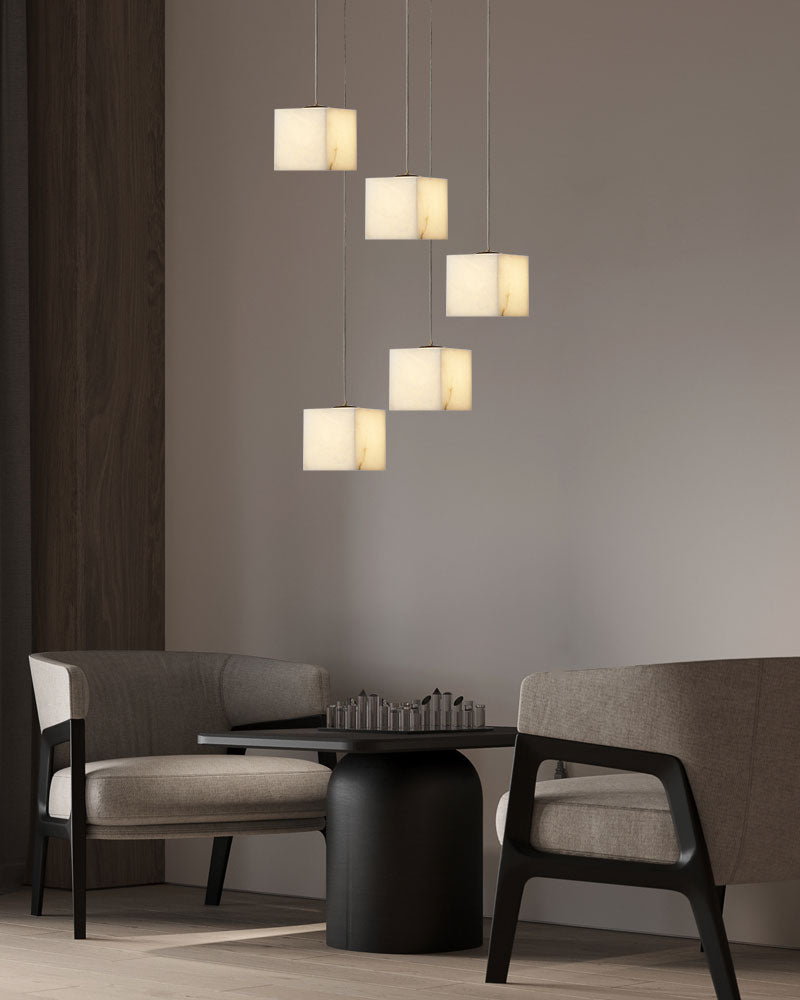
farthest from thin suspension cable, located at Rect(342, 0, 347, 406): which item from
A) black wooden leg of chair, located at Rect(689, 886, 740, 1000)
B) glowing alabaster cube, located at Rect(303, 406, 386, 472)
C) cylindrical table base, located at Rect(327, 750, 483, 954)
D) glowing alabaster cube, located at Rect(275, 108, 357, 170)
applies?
black wooden leg of chair, located at Rect(689, 886, 740, 1000)

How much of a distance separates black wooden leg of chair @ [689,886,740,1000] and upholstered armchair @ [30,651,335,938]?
157 centimetres

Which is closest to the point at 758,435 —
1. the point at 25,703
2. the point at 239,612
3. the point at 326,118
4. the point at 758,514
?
the point at 758,514

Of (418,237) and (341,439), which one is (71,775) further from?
(418,237)

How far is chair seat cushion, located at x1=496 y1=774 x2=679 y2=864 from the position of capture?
3.98 metres

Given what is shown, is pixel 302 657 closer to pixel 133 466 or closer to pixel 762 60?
pixel 133 466

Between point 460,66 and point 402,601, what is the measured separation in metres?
1.76

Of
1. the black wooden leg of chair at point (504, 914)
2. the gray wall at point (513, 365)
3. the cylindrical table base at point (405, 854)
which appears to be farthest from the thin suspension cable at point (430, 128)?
the black wooden leg of chair at point (504, 914)

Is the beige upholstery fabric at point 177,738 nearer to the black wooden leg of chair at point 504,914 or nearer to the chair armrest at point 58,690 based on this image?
the chair armrest at point 58,690

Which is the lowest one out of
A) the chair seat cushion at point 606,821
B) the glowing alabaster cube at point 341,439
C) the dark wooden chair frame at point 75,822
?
the dark wooden chair frame at point 75,822

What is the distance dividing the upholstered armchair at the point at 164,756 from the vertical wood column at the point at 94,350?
0.52 meters

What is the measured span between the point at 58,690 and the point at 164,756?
1.35 feet

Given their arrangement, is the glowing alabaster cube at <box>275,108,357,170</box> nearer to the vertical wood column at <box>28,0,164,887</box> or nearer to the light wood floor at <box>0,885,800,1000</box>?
the vertical wood column at <box>28,0,164,887</box>

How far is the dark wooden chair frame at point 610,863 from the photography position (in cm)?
391

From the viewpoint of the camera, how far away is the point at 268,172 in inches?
246
